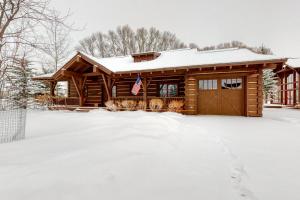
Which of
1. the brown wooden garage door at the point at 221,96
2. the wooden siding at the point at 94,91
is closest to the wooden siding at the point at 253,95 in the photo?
the brown wooden garage door at the point at 221,96

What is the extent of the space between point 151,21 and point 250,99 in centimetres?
3208

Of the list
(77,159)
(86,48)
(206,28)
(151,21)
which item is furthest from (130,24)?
(77,159)

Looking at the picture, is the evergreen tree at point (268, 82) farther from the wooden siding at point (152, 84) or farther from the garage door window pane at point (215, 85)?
the garage door window pane at point (215, 85)

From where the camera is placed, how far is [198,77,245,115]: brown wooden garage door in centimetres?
1280

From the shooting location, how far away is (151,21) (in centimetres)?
3975

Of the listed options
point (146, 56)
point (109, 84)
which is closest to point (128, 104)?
point (109, 84)

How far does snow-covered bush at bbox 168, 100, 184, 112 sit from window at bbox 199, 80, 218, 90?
5.63ft

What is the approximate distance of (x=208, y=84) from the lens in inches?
531

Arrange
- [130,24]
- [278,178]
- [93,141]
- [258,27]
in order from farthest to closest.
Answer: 1. [258,27]
2. [130,24]
3. [93,141]
4. [278,178]

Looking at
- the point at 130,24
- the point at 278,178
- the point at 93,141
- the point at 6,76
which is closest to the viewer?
the point at 278,178

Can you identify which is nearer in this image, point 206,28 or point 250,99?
point 250,99

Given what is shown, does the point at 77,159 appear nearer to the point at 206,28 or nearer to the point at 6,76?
the point at 6,76

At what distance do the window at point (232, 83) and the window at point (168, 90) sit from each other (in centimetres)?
404

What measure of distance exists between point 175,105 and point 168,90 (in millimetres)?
3201
